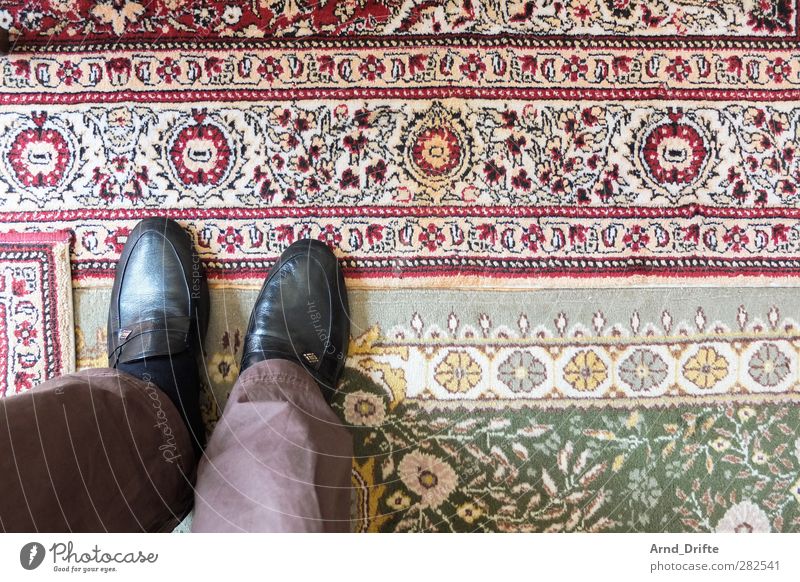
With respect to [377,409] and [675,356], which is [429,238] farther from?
[675,356]

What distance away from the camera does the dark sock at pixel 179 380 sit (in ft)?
2.56

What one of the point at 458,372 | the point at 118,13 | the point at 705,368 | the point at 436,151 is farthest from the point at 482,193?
the point at 118,13

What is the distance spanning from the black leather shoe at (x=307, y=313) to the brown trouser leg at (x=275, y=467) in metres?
0.11

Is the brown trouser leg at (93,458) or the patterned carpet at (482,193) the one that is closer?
the brown trouser leg at (93,458)

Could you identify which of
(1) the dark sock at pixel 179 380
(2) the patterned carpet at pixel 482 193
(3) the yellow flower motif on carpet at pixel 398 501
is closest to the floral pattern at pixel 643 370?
(2) the patterned carpet at pixel 482 193

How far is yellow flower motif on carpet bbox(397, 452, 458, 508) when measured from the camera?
826mm

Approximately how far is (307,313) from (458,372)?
0.24 metres

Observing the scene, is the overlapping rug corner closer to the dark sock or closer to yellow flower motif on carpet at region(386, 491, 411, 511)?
the dark sock

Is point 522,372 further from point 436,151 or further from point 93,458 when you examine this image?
point 93,458

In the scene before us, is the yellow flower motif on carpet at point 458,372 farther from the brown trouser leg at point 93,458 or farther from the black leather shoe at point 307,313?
the brown trouser leg at point 93,458

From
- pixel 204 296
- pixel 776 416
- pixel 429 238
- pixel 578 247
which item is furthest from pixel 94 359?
pixel 776 416

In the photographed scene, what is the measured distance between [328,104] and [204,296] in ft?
1.12

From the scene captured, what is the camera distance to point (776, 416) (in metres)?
0.84

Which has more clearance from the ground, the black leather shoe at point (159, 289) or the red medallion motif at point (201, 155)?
the red medallion motif at point (201, 155)
